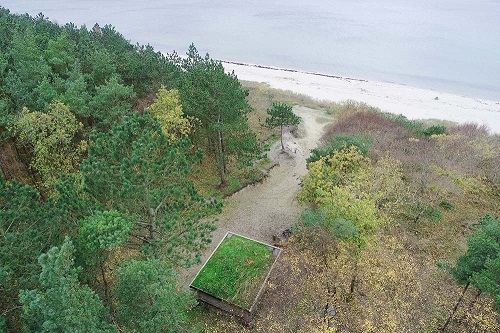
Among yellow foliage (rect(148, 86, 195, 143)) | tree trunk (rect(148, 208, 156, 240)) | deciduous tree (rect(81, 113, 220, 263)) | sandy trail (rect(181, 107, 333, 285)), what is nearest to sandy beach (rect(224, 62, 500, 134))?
sandy trail (rect(181, 107, 333, 285))

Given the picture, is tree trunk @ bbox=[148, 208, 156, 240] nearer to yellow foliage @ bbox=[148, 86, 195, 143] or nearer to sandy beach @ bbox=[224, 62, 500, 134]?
yellow foliage @ bbox=[148, 86, 195, 143]

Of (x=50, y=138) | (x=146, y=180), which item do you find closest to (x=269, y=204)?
(x=146, y=180)

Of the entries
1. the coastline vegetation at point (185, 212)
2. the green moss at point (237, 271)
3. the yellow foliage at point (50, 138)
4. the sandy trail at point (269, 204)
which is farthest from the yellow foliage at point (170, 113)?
the green moss at point (237, 271)

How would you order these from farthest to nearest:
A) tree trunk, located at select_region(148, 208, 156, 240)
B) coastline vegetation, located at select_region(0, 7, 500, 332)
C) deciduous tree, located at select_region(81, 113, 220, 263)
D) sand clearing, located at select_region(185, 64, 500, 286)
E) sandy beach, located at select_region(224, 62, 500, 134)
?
sandy beach, located at select_region(224, 62, 500, 134) → sand clearing, located at select_region(185, 64, 500, 286) → tree trunk, located at select_region(148, 208, 156, 240) → deciduous tree, located at select_region(81, 113, 220, 263) → coastline vegetation, located at select_region(0, 7, 500, 332)

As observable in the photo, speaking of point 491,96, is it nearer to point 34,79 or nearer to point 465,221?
point 465,221

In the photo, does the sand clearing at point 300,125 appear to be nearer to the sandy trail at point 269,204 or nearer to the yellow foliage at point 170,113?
the sandy trail at point 269,204

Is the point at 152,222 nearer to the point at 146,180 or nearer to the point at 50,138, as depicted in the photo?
the point at 146,180
